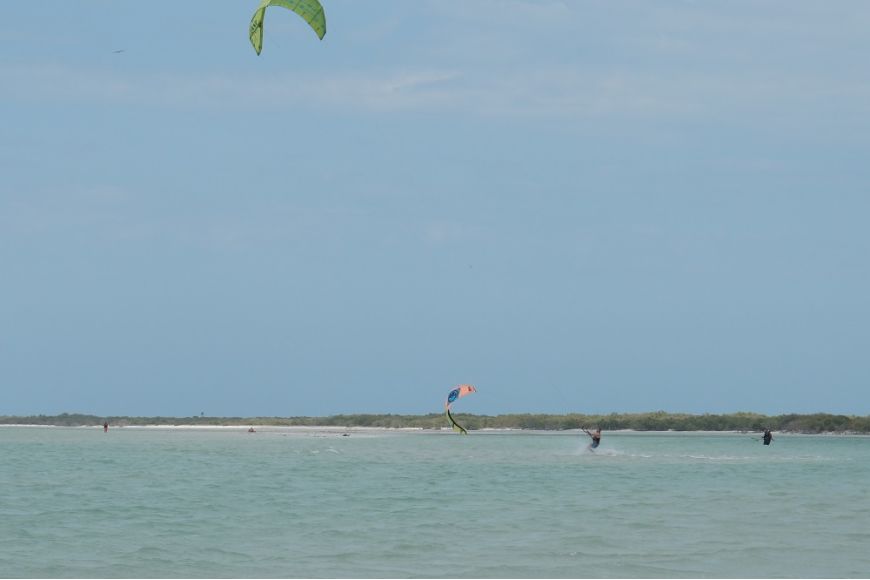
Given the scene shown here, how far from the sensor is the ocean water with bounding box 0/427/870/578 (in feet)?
50.1

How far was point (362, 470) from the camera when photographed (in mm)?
35281

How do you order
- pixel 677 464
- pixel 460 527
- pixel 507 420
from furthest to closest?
pixel 507 420 → pixel 677 464 → pixel 460 527

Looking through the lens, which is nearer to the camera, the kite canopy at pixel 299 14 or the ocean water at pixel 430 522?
the kite canopy at pixel 299 14

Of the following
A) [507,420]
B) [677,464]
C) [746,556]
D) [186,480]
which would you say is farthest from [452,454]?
[507,420]

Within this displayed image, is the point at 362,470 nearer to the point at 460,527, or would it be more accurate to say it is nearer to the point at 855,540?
the point at 460,527

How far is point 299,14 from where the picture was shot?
14.9 metres

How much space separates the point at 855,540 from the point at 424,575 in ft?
24.0

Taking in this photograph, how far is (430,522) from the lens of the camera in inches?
796

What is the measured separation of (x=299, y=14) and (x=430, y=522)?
914 cm

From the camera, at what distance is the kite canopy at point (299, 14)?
47.5 feet

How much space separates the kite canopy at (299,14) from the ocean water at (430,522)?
6437 mm

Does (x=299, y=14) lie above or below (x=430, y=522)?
above

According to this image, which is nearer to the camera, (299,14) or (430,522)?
(299,14)

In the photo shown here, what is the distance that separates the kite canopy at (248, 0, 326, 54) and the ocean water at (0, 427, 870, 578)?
253 inches
